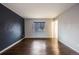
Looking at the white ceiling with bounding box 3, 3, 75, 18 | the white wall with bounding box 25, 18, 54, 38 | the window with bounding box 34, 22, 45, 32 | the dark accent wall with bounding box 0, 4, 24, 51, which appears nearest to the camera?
the white ceiling with bounding box 3, 3, 75, 18

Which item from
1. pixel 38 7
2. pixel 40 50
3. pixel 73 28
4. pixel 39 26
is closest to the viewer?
pixel 40 50

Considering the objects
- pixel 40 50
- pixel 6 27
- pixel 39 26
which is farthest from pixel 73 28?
pixel 39 26

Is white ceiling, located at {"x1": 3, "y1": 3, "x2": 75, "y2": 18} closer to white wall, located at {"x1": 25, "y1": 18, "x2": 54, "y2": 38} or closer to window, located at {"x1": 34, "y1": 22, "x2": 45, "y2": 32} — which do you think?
white wall, located at {"x1": 25, "y1": 18, "x2": 54, "y2": 38}

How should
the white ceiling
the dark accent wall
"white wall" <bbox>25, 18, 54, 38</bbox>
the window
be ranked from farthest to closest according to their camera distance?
the window → "white wall" <bbox>25, 18, 54, 38</bbox> → the dark accent wall → the white ceiling

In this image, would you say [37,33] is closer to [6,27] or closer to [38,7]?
[38,7]

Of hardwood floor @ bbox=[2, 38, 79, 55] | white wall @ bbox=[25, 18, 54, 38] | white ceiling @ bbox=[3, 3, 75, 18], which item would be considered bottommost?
hardwood floor @ bbox=[2, 38, 79, 55]

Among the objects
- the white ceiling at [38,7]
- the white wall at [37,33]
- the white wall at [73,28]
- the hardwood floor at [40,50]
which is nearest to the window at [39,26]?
the white wall at [37,33]

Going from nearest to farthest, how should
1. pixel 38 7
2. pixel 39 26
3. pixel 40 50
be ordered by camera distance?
pixel 40 50, pixel 38 7, pixel 39 26

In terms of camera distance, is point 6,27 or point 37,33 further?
point 37,33

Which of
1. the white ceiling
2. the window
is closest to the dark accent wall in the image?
the white ceiling

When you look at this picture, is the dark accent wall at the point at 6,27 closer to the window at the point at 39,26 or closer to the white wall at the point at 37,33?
the white wall at the point at 37,33

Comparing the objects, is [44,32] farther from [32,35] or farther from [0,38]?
[0,38]

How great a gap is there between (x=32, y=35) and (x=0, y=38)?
7.15 m

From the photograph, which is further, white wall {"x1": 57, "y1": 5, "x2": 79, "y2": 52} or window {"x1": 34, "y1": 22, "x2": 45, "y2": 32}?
window {"x1": 34, "y1": 22, "x2": 45, "y2": 32}
